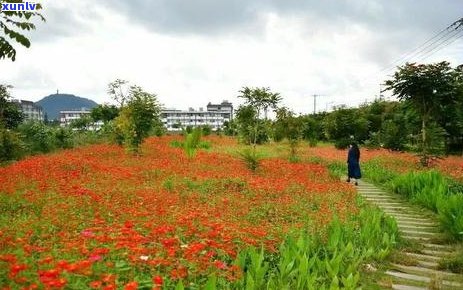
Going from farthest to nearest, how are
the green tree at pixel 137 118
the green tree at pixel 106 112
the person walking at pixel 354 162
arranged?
the green tree at pixel 106 112 < the green tree at pixel 137 118 < the person walking at pixel 354 162

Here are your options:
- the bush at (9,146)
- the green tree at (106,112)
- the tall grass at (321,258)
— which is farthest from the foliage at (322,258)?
the green tree at (106,112)

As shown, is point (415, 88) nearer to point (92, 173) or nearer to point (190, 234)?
point (92, 173)

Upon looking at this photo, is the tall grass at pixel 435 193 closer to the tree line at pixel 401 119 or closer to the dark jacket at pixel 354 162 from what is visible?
the dark jacket at pixel 354 162

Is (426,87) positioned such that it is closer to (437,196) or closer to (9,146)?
(437,196)

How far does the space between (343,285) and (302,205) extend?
13.0ft

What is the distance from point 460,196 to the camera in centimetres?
858

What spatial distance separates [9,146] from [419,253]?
49.6ft

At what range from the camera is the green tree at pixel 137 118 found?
19562mm

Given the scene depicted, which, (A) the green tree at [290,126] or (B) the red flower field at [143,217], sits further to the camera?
(A) the green tree at [290,126]

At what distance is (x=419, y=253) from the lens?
737cm

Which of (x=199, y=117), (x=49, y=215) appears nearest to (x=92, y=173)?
(x=49, y=215)

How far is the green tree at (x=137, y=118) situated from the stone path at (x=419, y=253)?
11.3m

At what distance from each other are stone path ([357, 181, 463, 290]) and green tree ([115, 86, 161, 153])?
1126cm

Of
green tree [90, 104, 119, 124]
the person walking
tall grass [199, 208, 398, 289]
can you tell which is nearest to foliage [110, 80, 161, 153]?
the person walking
